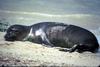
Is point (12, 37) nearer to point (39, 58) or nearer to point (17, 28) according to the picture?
point (17, 28)

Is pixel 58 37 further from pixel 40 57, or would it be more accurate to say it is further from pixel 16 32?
pixel 40 57

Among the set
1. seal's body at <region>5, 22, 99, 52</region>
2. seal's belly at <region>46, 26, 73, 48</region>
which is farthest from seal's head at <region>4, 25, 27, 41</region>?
seal's belly at <region>46, 26, 73, 48</region>

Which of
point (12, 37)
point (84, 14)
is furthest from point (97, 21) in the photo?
point (12, 37)

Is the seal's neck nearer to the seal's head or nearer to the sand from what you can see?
the seal's head

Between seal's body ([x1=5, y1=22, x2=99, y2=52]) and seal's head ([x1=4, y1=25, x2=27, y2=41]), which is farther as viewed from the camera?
seal's head ([x1=4, y1=25, x2=27, y2=41])

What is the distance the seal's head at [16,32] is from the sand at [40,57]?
0.61m

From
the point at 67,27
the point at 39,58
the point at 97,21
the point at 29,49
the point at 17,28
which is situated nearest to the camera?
the point at 39,58

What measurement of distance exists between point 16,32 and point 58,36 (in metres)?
0.95

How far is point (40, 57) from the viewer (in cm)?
438

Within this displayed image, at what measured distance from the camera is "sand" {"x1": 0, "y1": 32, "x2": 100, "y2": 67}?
13.3ft

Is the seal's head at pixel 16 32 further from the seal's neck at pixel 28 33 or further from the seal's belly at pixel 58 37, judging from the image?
the seal's belly at pixel 58 37

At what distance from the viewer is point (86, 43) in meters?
5.12

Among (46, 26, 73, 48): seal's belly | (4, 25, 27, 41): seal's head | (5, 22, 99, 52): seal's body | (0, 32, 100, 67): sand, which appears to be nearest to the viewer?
(0, 32, 100, 67): sand

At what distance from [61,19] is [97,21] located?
828 millimetres
